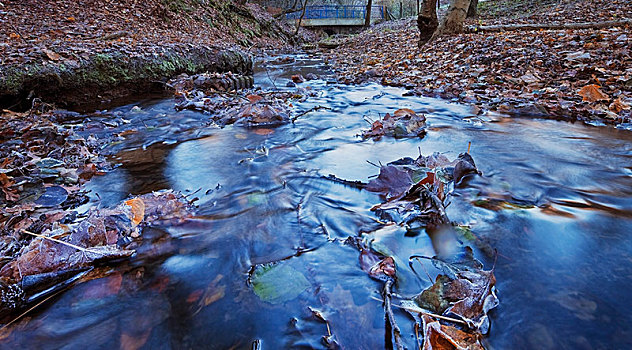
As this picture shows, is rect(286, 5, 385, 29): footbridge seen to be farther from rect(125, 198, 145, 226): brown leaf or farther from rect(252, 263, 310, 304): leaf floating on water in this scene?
rect(252, 263, 310, 304): leaf floating on water

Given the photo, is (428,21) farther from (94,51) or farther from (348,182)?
(348,182)

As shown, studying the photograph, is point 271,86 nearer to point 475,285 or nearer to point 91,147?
point 91,147

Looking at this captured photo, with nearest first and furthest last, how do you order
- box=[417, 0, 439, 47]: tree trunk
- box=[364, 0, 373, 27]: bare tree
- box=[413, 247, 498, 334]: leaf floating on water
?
box=[413, 247, 498, 334]: leaf floating on water, box=[417, 0, 439, 47]: tree trunk, box=[364, 0, 373, 27]: bare tree

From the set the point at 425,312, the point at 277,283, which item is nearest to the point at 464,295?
the point at 425,312

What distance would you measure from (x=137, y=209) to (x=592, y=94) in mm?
4734

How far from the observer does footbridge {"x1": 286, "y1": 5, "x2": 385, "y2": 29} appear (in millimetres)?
30047

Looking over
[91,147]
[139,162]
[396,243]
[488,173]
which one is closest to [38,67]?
[91,147]

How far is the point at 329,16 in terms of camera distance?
3247cm

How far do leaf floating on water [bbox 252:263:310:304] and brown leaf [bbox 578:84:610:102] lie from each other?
162 inches

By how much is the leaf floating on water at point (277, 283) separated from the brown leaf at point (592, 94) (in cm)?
411

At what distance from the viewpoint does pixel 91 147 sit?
3197 mm

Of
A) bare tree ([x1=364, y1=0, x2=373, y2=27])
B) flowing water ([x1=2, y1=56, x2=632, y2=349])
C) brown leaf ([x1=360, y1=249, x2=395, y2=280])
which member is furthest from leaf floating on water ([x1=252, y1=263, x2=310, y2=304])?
bare tree ([x1=364, y1=0, x2=373, y2=27])

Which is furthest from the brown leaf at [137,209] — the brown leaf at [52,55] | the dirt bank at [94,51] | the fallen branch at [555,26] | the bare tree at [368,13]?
the bare tree at [368,13]

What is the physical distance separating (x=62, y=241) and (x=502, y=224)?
217 cm
